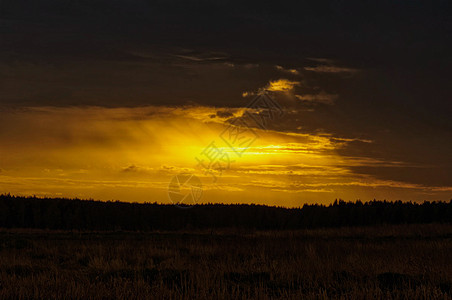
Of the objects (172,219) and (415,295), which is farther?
(172,219)

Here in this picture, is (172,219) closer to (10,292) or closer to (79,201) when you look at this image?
(79,201)

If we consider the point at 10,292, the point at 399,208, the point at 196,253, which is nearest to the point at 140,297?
the point at 10,292

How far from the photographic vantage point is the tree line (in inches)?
2338

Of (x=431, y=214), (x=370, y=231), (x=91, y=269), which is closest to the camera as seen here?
(x=91, y=269)

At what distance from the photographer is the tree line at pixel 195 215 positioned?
59375mm

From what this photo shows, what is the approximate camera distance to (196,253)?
20.8 meters

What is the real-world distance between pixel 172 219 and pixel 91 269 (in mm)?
50501

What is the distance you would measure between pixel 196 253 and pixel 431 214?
5867 cm

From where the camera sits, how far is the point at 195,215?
230 feet

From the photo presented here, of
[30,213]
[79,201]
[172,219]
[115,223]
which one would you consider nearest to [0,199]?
[30,213]

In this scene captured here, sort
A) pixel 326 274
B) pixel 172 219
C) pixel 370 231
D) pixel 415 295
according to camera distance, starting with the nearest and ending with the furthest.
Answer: pixel 415 295 → pixel 326 274 → pixel 370 231 → pixel 172 219

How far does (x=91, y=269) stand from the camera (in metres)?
15.3

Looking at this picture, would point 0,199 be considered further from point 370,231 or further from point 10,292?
point 10,292

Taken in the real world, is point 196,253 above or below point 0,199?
below
